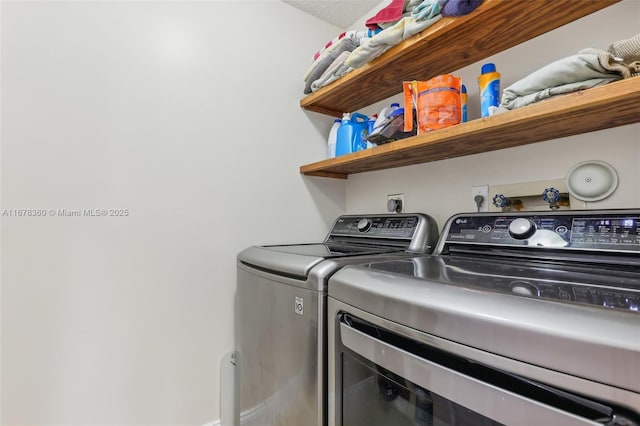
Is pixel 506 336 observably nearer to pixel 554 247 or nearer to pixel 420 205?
pixel 554 247

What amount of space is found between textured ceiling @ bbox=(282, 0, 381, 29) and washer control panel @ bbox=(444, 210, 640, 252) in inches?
49.6

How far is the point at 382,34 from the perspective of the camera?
105cm

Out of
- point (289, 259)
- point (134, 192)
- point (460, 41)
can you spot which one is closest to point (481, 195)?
point (460, 41)

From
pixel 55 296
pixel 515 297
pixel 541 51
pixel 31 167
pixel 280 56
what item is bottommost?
pixel 55 296

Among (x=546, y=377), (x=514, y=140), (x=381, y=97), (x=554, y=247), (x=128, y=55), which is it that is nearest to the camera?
(x=546, y=377)

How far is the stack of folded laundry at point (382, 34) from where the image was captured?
2.98ft

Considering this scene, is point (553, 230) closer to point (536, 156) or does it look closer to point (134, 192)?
point (536, 156)

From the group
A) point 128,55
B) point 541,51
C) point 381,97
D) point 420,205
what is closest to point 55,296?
point 128,55

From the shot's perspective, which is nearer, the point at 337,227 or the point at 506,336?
the point at 506,336

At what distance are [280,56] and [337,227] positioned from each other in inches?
37.0

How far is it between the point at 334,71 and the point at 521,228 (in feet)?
3.23

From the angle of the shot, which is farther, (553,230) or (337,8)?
(337,8)

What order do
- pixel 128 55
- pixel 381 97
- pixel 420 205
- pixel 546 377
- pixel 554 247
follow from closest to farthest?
pixel 546 377 < pixel 554 247 < pixel 128 55 < pixel 420 205 < pixel 381 97

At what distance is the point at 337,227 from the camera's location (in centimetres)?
156
